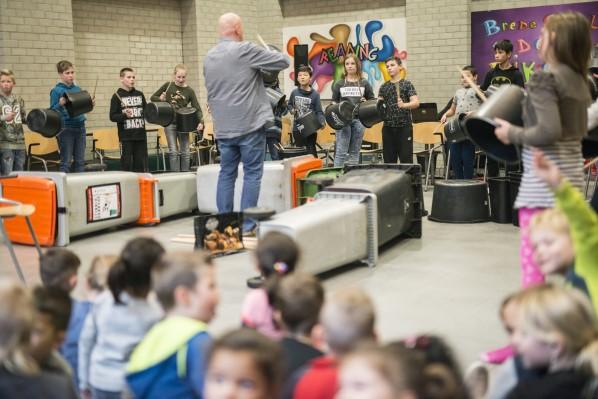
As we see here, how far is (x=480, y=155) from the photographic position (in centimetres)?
934

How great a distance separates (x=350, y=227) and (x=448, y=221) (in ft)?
6.46

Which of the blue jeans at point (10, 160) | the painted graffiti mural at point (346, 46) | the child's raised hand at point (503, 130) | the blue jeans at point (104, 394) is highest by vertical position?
the painted graffiti mural at point (346, 46)

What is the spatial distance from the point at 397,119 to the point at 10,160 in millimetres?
3802

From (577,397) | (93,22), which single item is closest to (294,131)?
(93,22)

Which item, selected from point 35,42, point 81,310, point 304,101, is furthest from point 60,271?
point 35,42

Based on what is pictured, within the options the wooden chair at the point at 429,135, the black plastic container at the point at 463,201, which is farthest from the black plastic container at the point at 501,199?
the wooden chair at the point at 429,135

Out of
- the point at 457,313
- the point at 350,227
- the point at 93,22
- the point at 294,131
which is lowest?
the point at 457,313

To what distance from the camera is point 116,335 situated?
2434 mm

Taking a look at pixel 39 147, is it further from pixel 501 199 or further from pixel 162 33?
pixel 501 199

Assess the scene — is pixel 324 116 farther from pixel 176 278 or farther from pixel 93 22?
pixel 176 278

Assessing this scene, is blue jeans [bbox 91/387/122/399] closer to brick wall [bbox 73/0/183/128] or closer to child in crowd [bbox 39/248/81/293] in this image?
child in crowd [bbox 39/248/81/293]

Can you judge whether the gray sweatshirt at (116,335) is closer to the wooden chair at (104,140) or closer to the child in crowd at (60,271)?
the child in crowd at (60,271)

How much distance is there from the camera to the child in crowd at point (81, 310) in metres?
2.69

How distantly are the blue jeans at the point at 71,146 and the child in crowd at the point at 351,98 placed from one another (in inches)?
105
